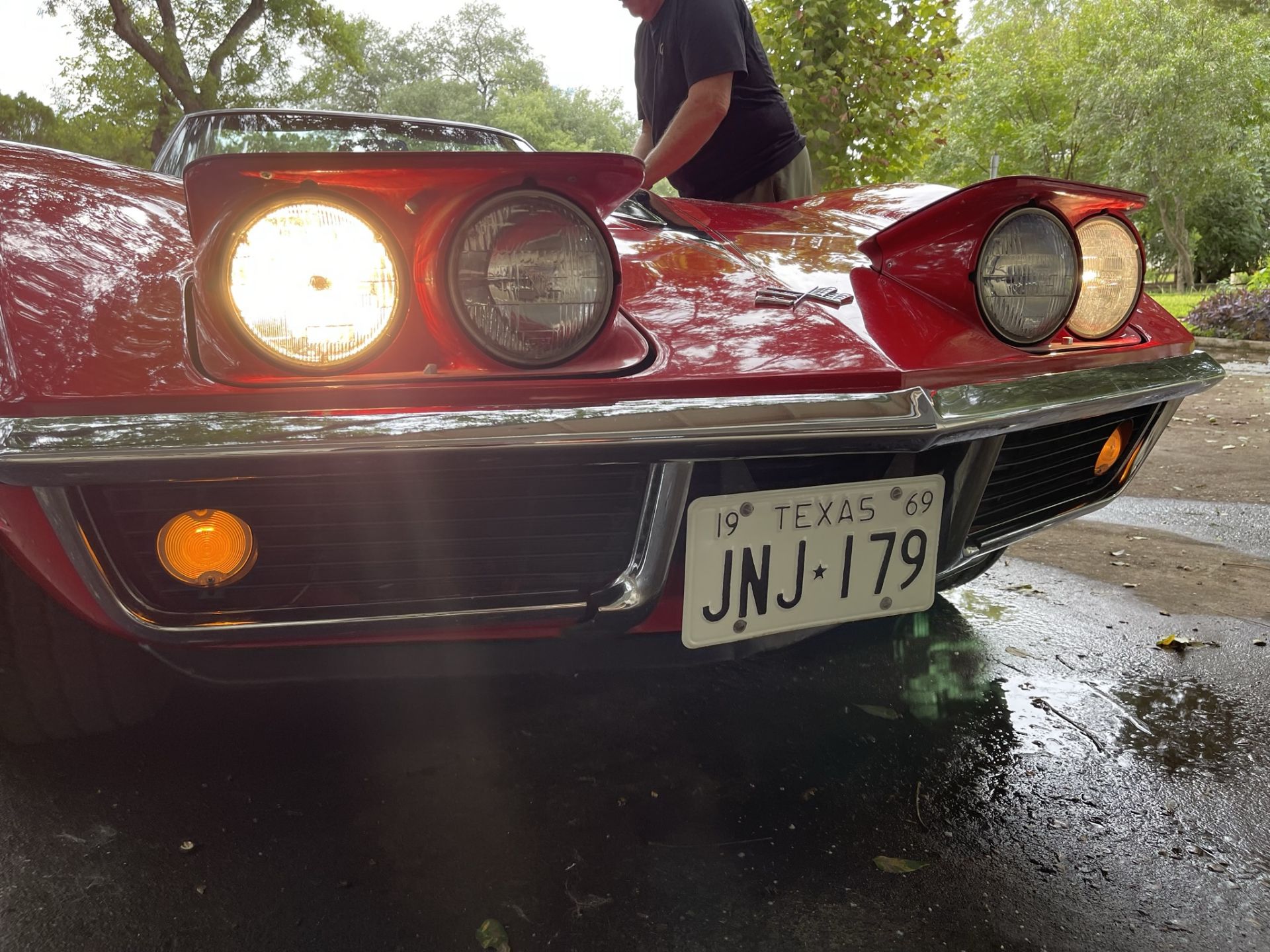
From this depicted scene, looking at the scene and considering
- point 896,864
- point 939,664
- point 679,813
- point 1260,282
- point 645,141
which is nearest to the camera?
point 896,864

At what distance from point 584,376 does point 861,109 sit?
587cm

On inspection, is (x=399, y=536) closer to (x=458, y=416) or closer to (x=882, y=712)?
(x=458, y=416)

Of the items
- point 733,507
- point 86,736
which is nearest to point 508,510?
point 733,507

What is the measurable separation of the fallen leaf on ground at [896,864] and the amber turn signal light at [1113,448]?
1.03 m

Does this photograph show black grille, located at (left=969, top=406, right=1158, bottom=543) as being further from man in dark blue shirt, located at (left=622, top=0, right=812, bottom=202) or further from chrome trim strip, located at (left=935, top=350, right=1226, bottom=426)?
man in dark blue shirt, located at (left=622, top=0, right=812, bottom=202)

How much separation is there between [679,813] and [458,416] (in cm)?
79

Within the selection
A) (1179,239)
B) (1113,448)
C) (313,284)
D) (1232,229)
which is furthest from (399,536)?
(1232,229)

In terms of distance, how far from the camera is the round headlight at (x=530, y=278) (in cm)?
121

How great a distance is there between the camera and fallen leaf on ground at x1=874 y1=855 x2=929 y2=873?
1352mm

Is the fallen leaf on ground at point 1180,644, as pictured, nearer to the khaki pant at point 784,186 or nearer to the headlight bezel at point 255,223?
the khaki pant at point 784,186

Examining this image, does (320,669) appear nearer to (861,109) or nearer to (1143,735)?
(1143,735)

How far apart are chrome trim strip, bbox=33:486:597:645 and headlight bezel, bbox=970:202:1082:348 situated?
905 mm

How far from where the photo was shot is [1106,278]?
5.75 feet

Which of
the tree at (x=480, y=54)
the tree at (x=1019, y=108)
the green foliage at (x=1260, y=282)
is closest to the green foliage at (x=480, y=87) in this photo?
the tree at (x=480, y=54)
